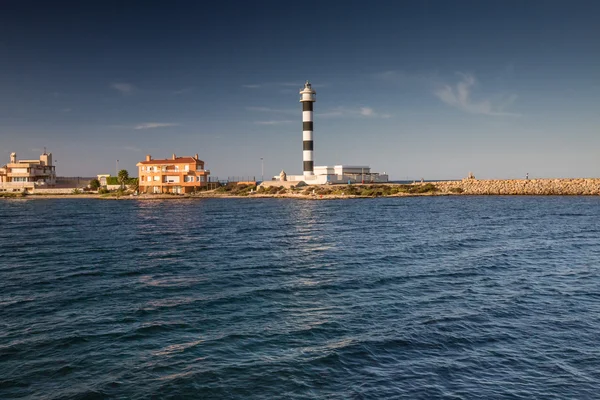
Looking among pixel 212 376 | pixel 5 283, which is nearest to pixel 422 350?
pixel 212 376

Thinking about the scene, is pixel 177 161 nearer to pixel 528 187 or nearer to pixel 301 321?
pixel 528 187

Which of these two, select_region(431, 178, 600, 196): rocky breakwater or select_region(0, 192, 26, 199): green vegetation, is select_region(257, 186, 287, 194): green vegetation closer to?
select_region(431, 178, 600, 196): rocky breakwater

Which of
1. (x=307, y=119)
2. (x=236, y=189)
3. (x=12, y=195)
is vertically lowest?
(x=12, y=195)

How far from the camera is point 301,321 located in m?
19.3

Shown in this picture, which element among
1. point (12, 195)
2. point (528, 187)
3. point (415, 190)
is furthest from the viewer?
point (12, 195)

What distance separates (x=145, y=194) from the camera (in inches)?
5022

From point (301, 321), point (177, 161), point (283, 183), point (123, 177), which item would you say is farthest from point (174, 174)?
point (301, 321)

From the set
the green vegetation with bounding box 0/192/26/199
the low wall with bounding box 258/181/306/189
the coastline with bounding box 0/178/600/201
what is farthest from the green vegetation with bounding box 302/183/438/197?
the green vegetation with bounding box 0/192/26/199

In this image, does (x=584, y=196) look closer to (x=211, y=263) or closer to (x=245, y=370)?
(x=211, y=263)

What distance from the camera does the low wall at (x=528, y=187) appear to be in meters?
115

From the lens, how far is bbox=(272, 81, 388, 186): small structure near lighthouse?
123m

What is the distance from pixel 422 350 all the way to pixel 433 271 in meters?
13.5

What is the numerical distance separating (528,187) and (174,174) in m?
95.9

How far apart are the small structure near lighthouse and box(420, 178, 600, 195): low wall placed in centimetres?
2485
